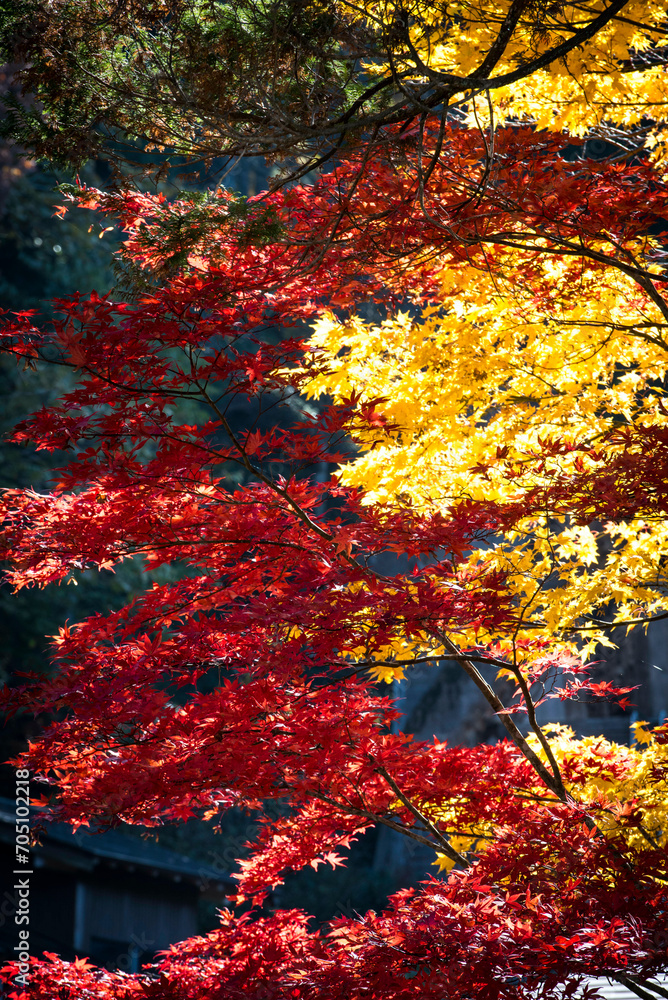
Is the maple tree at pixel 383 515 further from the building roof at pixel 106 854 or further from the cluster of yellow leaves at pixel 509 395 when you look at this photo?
the building roof at pixel 106 854

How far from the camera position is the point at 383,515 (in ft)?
10.1

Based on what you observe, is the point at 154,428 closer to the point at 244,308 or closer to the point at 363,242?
the point at 244,308

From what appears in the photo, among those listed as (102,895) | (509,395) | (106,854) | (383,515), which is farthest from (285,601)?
(102,895)

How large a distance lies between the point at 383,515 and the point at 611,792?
1.89 metres

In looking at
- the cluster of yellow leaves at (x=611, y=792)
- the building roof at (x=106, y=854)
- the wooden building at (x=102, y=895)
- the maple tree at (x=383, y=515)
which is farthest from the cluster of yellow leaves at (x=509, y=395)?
the wooden building at (x=102, y=895)

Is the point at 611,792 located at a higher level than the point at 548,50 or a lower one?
lower

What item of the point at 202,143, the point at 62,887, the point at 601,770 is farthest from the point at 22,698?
the point at 62,887

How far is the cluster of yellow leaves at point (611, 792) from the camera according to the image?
3.36 m

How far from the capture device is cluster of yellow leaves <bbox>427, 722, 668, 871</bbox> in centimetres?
336

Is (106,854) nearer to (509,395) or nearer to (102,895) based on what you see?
(102,895)

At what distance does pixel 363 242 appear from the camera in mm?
3354

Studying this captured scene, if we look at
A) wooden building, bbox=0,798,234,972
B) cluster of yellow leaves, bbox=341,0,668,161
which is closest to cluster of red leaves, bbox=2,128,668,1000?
cluster of yellow leaves, bbox=341,0,668,161

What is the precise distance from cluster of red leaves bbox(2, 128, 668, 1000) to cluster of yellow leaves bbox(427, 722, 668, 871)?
0.09 metres

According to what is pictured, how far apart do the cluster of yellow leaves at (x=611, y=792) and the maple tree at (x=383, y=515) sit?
0.07 feet
